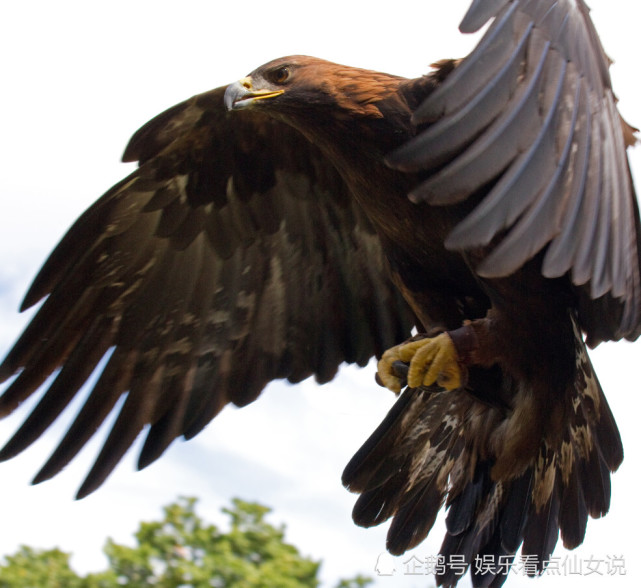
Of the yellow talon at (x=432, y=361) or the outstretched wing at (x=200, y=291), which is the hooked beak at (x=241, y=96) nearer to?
the outstretched wing at (x=200, y=291)

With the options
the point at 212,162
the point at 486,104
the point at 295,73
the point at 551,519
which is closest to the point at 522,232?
the point at 486,104

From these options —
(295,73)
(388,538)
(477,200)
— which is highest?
(295,73)

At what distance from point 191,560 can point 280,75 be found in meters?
2.51

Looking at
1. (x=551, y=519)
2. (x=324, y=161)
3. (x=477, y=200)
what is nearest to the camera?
(x=477, y=200)

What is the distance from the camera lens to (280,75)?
4008mm

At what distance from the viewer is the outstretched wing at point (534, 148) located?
296 cm

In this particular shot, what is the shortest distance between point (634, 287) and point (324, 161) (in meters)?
1.48

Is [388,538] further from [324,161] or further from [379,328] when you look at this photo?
[324,161]

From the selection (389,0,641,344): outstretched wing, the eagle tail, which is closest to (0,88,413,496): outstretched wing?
the eagle tail

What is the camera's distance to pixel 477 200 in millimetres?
3697

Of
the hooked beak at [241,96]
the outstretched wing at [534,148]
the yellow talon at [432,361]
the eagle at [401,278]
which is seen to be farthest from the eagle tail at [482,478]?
the hooked beak at [241,96]

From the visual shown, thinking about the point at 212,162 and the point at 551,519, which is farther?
the point at 212,162

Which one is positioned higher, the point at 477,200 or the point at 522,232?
the point at 477,200

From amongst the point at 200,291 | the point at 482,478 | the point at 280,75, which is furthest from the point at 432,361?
the point at 200,291
